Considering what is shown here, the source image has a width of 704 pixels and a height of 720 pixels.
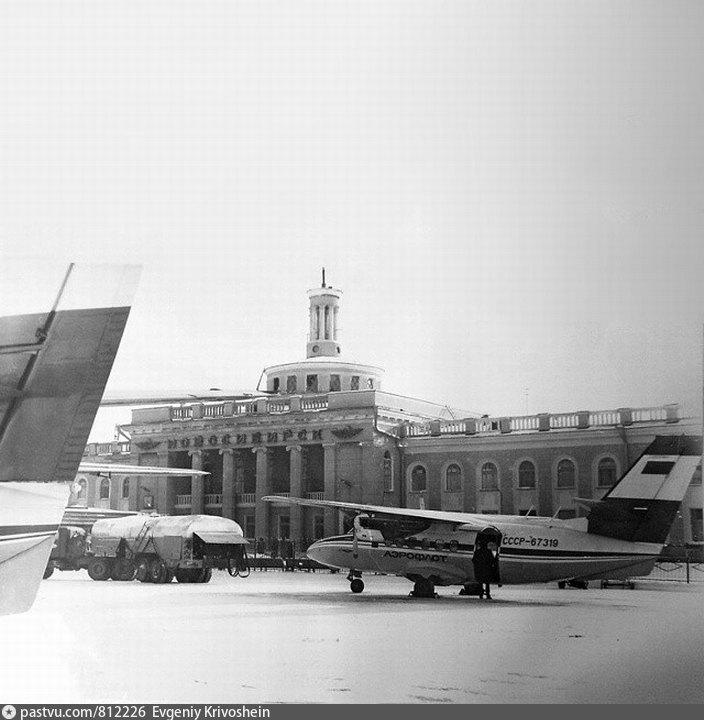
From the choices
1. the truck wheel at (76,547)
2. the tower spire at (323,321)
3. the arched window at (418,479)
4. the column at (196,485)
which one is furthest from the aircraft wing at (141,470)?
the arched window at (418,479)

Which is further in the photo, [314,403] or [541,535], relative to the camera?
[314,403]

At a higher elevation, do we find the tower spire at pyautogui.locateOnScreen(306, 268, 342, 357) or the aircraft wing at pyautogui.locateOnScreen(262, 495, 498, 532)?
the tower spire at pyautogui.locateOnScreen(306, 268, 342, 357)

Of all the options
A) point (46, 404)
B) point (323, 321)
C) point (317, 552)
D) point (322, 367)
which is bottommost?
point (317, 552)

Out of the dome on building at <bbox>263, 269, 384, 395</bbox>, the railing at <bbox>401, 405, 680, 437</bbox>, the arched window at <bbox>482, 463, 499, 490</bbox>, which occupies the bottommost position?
the arched window at <bbox>482, 463, 499, 490</bbox>

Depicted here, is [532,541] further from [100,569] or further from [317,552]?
[100,569]

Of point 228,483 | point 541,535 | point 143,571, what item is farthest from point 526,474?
point 143,571

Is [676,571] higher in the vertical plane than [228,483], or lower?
lower

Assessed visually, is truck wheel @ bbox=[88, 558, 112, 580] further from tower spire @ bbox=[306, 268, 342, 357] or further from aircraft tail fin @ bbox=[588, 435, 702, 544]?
aircraft tail fin @ bbox=[588, 435, 702, 544]

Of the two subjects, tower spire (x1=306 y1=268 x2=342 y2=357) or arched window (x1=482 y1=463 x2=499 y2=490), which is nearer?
arched window (x1=482 y1=463 x2=499 y2=490)

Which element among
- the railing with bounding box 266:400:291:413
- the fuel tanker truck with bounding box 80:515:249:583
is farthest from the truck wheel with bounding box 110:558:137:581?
the railing with bounding box 266:400:291:413
